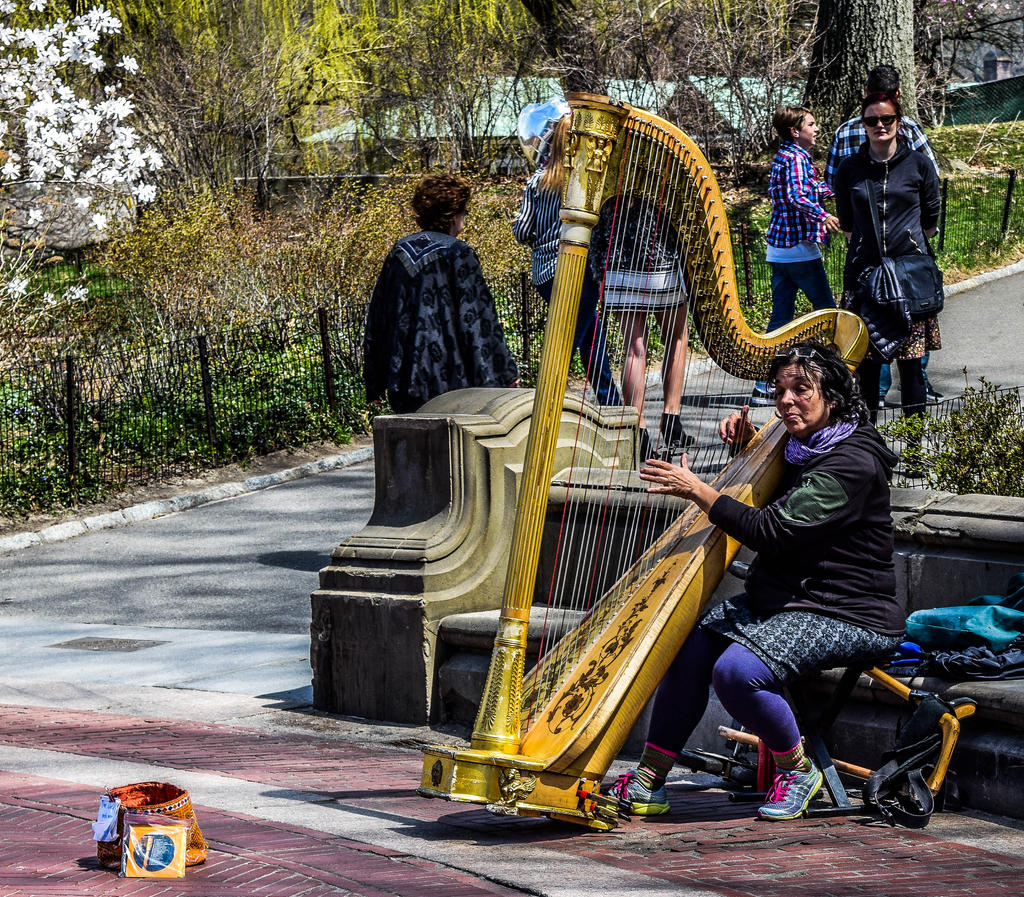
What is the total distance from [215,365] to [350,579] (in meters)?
7.39

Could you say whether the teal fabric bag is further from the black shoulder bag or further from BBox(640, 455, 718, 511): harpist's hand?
the black shoulder bag

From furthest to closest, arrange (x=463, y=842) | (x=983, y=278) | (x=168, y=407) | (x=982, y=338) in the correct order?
1. (x=983, y=278)
2. (x=982, y=338)
3. (x=168, y=407)
4. (x=463, y=842)

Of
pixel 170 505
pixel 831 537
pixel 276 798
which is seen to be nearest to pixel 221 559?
pixel 170 505

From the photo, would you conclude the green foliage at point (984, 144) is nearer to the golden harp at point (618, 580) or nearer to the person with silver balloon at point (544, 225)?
the person with silver balloon at point (544, 225)

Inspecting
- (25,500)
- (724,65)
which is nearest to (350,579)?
(25,500)

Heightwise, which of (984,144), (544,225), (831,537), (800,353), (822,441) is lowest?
(831,537)

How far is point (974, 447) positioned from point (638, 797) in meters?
3.27

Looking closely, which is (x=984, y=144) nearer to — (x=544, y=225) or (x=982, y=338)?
(x=982, y=338)

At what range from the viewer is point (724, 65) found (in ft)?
74.9

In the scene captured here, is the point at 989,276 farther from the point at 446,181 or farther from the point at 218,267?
the point at 446,181

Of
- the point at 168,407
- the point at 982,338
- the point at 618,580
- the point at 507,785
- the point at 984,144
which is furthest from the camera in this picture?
the point at 984,144

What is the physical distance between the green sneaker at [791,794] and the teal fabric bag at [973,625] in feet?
2.36

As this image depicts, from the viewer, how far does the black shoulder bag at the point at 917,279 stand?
324 inches

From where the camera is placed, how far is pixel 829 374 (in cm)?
493
